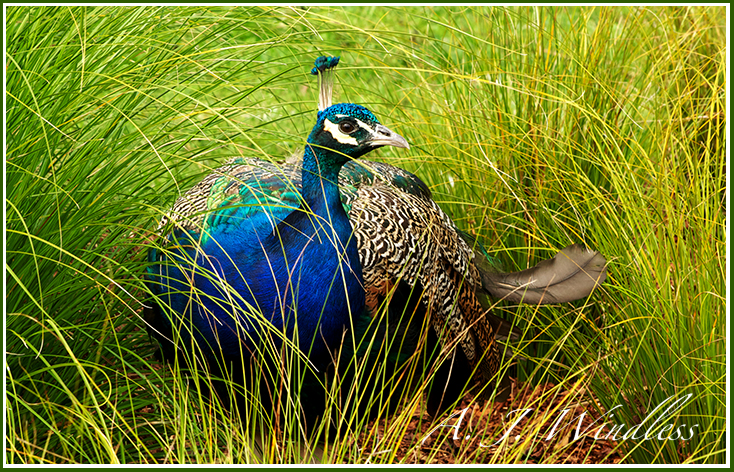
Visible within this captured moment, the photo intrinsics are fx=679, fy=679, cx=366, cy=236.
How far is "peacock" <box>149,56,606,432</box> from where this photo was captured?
2.49m

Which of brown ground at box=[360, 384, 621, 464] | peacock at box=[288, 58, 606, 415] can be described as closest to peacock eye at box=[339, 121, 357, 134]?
peacock at box=[288, 58, 606, 415]

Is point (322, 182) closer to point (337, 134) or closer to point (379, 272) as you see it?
point (337, 134)

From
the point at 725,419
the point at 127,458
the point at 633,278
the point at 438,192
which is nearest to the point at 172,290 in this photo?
the point at 127,458

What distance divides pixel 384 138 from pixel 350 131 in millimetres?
132

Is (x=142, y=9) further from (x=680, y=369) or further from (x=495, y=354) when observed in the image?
(x=680, y=369)

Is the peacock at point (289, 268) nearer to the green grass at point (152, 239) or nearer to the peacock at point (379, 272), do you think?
the peacock at point (379, 272)

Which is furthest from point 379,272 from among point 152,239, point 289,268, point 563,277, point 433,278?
point 152,239

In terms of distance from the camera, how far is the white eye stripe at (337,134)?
247 cm

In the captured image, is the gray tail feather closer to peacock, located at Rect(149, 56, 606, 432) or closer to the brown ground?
peacock, located at Rect(149, 56, 606, 432)

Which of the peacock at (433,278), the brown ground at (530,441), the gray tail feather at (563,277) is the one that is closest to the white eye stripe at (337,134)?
the peacock at (433,278)

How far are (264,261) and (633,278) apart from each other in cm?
144

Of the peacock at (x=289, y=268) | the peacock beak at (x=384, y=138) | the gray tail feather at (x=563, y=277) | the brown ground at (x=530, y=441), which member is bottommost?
the brown ground at (x=530, y=441)

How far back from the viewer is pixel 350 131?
2.47m

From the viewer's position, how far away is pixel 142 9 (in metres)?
2.65
